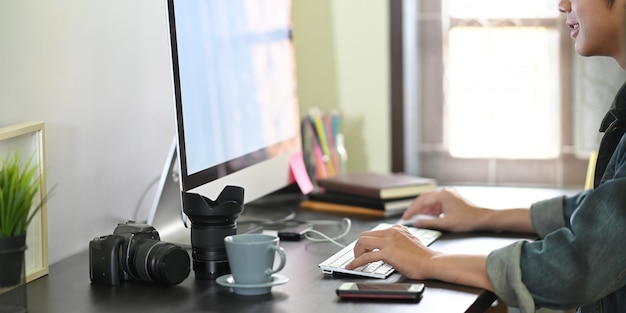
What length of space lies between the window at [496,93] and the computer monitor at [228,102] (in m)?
0.64

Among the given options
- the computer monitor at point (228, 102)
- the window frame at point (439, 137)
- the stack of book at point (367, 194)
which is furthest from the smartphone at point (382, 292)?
the window frame at point (439, 137)

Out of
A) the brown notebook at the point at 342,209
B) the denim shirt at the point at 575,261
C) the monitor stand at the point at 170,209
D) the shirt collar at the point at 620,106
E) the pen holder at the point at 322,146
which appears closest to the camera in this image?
the denim shirt at the point at 575,261

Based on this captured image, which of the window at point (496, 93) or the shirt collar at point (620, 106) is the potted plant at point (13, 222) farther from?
the window at point (496, 93)

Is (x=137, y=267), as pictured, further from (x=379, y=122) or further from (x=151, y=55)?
(x=379, y=122)

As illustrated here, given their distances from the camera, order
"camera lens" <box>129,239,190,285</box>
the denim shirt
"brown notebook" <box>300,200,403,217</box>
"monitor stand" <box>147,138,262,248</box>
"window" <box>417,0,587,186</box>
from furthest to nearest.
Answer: "window" <box>417,0,587,186</box>
"brown notebook" <box>300,200,403,217</box>
"monitor stand" <box>147,138,262,248</box>
"camera lens" <box>129,239,190,285</box>
the denim shirt

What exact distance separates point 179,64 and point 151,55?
43 centimetres

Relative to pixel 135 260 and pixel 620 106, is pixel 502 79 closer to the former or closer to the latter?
pixel 620 106

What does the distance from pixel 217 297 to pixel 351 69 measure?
1416 millimetres

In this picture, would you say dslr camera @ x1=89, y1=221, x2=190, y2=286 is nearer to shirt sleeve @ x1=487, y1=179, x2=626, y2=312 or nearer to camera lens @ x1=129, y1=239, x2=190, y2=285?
camera lens @ x1=129, y1=239, x2=190, y2=285

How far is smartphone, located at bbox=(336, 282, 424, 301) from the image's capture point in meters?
1.40

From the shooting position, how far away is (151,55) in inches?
79.6

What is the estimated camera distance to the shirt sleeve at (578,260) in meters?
1.36

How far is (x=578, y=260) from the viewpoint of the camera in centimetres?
137

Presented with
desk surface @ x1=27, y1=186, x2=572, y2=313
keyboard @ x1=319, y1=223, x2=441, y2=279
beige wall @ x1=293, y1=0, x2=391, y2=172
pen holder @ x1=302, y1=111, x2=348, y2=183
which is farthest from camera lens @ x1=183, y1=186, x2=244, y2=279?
beige wall @ x1=293, y1=0, x2=391, y2=172
